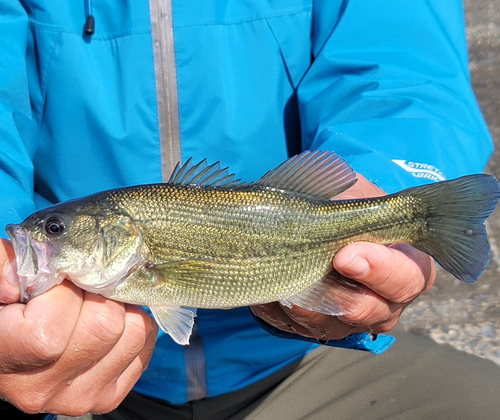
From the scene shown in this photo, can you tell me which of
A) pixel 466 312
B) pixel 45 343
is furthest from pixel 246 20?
pixel 466 312

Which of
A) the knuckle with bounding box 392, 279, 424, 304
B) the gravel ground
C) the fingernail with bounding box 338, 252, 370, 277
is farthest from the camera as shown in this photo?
the gravel ground

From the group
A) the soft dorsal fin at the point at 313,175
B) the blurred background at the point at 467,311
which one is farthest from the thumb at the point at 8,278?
the blurred background at the point at 467,311

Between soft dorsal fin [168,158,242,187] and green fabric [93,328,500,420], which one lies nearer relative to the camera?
soft dorsal fin [168,158,242,187]

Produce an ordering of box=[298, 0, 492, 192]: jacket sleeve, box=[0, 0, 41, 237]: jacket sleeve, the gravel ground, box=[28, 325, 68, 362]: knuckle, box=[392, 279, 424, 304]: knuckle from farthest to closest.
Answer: the gravel ground → box=[298, 0, 492, 192]: jacket sleeve → box=[0, 0, 41, 237]: jacket sleeve → box=[392, 279, 424, 304]: knuckle → box=[28, 325, 68, 362]: knuckle

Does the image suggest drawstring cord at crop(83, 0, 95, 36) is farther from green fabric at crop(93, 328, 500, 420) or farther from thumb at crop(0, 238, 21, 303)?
green fabric at crop(93, 328, 500, 420)

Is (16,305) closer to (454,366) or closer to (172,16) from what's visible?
(172,16)

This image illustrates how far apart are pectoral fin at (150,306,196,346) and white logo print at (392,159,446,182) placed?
0.94 m

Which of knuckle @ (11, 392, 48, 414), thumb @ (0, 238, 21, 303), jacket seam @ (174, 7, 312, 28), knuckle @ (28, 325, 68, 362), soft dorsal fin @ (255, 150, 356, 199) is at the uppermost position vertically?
jacket seam @ (174, 7, 312, 28)

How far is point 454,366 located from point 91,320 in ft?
5.50

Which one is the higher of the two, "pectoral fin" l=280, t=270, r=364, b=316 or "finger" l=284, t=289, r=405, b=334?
"pectoral fin" l=280, t=270, r=364, b=316

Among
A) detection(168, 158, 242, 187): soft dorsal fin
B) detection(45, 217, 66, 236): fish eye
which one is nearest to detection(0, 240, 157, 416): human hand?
detection(45, 217, 66, 236): fish eye

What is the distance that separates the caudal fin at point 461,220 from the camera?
1604 mm

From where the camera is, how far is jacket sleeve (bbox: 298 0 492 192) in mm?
2131

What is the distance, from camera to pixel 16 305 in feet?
4.87
